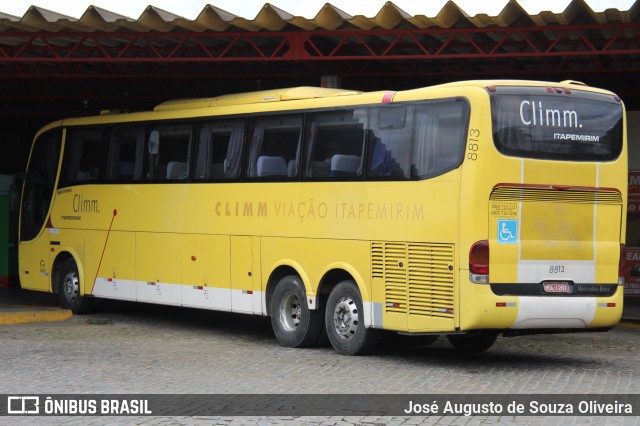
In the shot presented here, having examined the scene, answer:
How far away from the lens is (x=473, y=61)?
24.3m

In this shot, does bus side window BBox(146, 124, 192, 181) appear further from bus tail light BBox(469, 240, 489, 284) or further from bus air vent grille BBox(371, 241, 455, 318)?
bus tail light BBox(469, 240, 489, 284)

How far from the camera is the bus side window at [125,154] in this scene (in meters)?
20.0

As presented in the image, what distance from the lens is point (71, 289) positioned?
70.6ft

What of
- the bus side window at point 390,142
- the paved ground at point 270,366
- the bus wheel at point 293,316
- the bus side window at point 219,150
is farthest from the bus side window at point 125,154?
the bus side window at point 390,142

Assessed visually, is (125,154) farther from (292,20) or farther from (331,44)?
(331,44)

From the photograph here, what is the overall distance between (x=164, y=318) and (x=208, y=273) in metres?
3.28

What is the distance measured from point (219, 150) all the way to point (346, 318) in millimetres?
3689

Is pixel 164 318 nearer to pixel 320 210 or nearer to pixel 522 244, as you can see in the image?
pixel 320 210

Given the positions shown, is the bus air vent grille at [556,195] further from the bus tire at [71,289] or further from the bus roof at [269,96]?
the bus tire at [71,289]

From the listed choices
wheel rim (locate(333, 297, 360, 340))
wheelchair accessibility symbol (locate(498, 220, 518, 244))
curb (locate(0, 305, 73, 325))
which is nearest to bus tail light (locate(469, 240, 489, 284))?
wheelchair accessibility symbol (locate(498, 220, 518, 244))

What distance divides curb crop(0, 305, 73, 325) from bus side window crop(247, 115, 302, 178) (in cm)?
513

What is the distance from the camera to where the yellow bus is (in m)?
14.4

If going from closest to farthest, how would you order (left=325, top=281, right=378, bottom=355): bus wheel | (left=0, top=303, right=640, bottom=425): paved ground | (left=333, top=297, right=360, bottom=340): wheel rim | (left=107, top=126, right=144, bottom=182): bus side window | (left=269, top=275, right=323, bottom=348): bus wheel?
(left=0, top=303, right=640, bottom=425): paved ground < (left=325, top=281, right=378, bottom=355): bus wheel < (left=333, top=297, right=360, bottom=340): wheel rim < (left=269, top=275, right=323, bottom=348): bus wheel < (left=107, top=126, right=144, bottom=182): bus side window

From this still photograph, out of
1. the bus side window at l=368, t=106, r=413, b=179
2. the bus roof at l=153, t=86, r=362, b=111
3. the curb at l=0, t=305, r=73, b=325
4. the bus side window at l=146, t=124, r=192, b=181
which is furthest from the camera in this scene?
the curb at l=0, t=305, r=73, b=325
